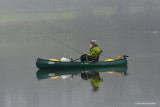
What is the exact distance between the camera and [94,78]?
27.8 meters

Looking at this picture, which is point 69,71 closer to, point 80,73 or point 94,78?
point 80,73

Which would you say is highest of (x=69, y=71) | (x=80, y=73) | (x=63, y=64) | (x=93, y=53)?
(x=93, y=53)

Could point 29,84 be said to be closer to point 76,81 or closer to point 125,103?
point 76,81

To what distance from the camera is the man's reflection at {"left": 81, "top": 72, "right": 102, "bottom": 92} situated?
24.3 metres

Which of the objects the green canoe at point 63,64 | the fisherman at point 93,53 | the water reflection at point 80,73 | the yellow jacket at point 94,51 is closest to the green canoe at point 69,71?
the water reflection at point 80,73

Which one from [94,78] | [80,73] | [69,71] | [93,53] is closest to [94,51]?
[93,53]

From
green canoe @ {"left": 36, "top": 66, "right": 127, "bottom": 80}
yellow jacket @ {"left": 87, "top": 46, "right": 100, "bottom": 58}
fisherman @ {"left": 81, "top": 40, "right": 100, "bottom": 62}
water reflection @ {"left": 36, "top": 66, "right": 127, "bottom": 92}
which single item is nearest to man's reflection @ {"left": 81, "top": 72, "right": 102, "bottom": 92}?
water reflection @ {"left": 36, "top": 66, "right": 127, "bottom": 92}

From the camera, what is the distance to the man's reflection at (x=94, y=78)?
→ 24344mm

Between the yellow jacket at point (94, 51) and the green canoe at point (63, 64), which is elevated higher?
the yellow jacket at point (94, 51)

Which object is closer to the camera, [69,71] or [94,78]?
[94,78]

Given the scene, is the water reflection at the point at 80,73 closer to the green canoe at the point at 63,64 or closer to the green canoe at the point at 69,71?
the green canoe at the point at 69,71

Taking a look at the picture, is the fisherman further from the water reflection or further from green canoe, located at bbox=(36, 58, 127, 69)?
the water reflection

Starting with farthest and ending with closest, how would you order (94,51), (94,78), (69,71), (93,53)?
1. (69,71)
2. (93,53)
3. (94,51)
4. (94,78)

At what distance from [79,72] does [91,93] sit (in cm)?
804
